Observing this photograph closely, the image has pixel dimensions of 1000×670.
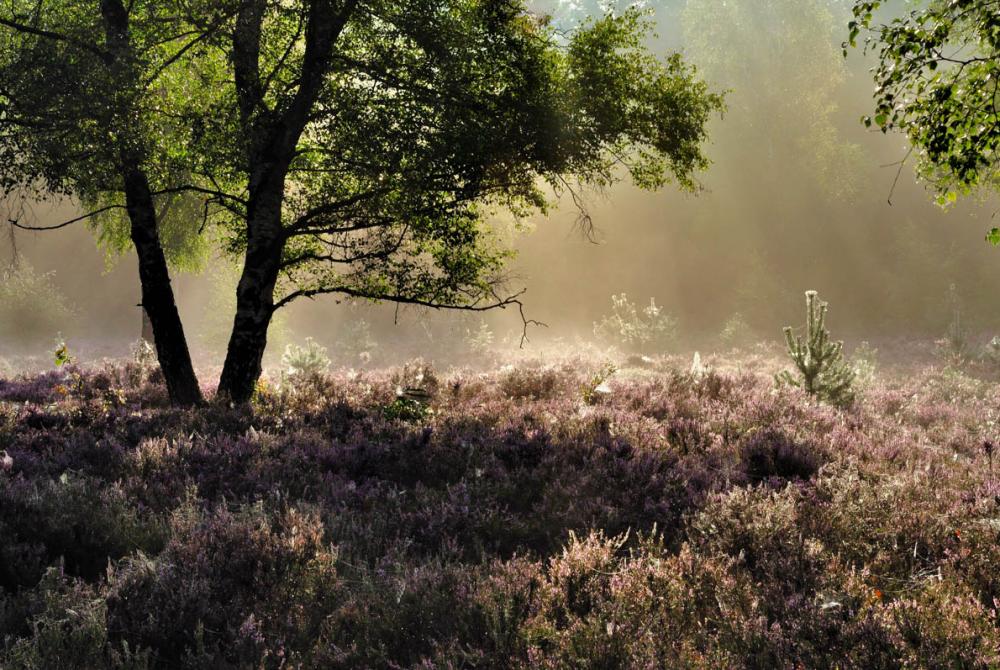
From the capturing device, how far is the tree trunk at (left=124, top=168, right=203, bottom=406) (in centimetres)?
973

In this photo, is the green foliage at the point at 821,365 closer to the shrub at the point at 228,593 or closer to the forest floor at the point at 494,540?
the forest floor at the point at 494,540

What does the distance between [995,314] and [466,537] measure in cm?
3295

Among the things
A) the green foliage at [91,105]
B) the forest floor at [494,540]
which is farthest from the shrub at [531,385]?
the green foliage at [91,105]

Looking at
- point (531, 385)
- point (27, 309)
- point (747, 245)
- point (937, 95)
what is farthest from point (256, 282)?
point (747, 245)

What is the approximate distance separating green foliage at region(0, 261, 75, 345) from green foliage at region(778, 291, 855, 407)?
36.8 m

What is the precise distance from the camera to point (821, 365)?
464 inches

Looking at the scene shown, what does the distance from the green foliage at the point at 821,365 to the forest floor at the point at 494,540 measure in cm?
256

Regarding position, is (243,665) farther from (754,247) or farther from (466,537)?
(754,247)

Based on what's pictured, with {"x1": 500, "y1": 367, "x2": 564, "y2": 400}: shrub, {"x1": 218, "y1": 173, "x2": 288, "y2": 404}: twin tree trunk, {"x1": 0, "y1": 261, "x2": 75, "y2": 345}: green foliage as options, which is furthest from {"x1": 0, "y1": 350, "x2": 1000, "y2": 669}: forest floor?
{"x1": 0, "y1": 261, "x2": 75, "y2": 345}: green foliage

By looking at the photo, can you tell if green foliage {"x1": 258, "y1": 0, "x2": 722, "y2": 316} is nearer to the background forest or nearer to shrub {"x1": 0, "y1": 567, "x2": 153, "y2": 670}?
shrub {"x1": 0, "y1": 567, "x2": 153, "y2": 670}

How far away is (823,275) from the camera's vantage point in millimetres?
35750

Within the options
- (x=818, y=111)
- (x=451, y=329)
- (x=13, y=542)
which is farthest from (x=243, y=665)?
(x=818, y=111)

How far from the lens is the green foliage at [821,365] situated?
11.4 m

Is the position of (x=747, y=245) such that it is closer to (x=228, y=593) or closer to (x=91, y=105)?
(x=91, y=105)
